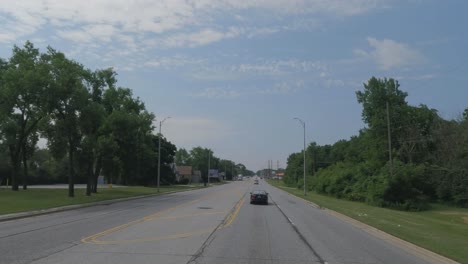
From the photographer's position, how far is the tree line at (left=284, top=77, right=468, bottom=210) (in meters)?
58.5

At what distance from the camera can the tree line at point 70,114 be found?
1666 inches

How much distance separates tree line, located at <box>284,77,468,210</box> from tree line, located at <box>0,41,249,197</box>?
29.0 metres

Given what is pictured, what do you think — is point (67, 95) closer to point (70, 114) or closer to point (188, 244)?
point (70, 114)

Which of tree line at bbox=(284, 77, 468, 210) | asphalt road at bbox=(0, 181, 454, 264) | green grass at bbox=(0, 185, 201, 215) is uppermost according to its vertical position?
tree line at bbox=(284, 77, 468, 210)

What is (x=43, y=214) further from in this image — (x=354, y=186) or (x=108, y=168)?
(x=354, y=186)

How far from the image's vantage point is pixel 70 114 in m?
43.9

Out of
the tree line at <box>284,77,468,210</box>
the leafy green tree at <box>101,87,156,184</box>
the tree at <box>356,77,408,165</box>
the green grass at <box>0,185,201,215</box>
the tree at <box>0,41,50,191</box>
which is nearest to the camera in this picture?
the green grass at <box>0,185,201,215</box>

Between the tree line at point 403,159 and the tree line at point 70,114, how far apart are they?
28971 millimetres

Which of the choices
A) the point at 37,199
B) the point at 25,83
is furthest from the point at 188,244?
the point at 25,83

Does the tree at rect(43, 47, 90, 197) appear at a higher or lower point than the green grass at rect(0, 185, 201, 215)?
higher

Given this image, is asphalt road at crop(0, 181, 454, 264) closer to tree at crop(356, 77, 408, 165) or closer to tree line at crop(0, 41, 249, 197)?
tree line at crop(0, 41, 249, 197)

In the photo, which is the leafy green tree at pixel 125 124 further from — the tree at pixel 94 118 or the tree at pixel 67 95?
the tree at pixel 67 95

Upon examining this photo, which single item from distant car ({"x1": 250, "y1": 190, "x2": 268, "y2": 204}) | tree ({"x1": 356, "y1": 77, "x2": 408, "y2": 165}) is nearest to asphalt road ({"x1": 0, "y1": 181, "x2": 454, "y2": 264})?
distant car ({"x1": 250, "y1": 190, "x2": 268, "y2": 204})

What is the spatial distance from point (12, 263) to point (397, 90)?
266ft
